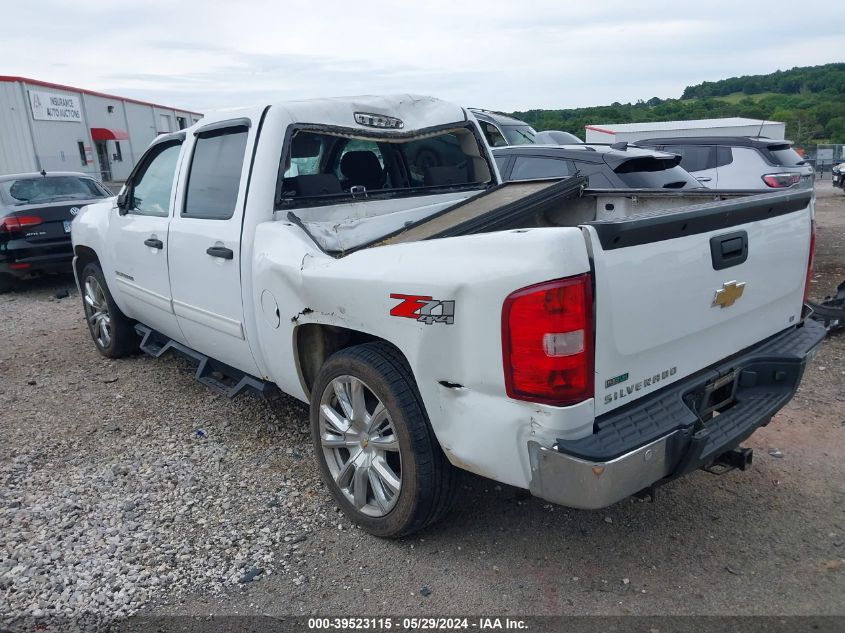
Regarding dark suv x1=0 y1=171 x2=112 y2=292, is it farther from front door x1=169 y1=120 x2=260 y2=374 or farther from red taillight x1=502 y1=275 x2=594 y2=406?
red taillight x1=502 y1=275 x2=594 y2=406

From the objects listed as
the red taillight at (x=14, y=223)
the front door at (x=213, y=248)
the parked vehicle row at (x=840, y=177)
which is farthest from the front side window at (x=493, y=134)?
the parked vehicle row at (x=840, y=177)

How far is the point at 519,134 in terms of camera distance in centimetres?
1282

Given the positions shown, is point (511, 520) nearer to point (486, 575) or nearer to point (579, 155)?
point (486, 575)

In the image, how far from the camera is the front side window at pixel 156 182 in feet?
15.1

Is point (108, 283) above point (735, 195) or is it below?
below

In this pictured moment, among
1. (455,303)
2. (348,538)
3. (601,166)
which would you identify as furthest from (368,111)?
(601,166)

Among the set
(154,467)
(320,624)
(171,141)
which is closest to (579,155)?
(171,141)

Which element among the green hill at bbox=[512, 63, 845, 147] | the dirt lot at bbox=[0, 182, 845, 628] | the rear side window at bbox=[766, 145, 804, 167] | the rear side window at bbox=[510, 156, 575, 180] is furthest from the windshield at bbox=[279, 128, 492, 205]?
the green hill at bbox=[512, 63, 845, 147]

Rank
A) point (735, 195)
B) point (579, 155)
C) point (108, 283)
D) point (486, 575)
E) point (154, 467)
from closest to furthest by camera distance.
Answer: point (486, 575), point (735, 195), point (154, 467), point (108, 283), point (579, 155)

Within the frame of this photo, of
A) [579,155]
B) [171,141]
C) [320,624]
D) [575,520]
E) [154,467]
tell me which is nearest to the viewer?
[320,624]

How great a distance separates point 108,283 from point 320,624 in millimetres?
3835

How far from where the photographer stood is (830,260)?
887cm

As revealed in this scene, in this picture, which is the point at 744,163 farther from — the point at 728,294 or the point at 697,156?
the point at 728,294

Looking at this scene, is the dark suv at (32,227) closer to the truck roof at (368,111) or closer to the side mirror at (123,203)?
the side mirror at (123,203)
